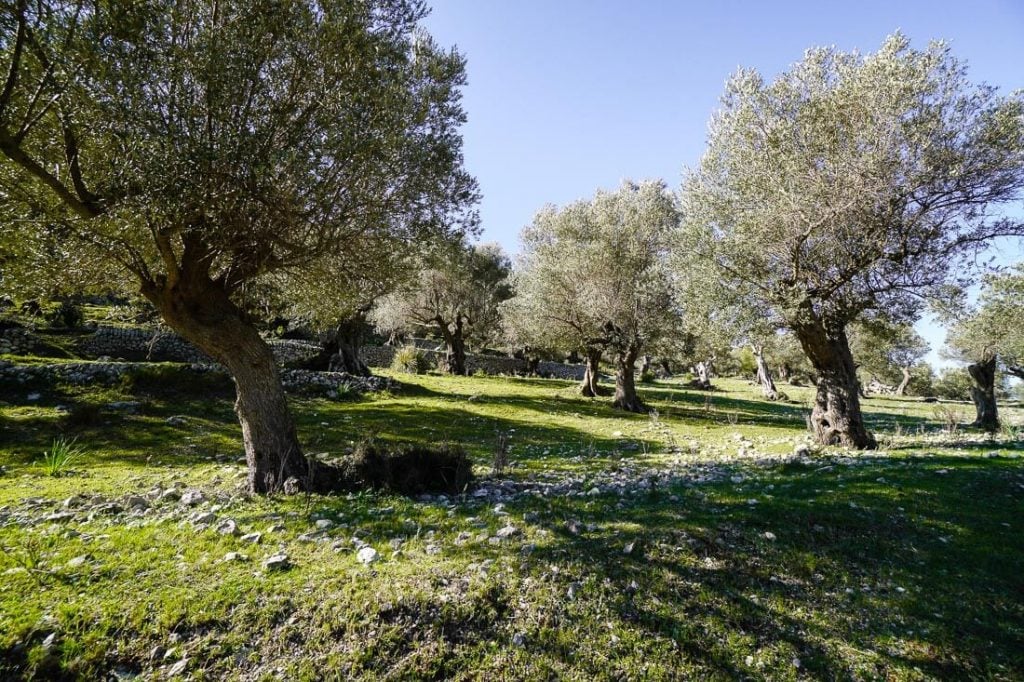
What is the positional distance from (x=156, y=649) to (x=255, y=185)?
6635 mm

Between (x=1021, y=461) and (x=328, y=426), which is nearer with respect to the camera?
(x=1021, y=461)

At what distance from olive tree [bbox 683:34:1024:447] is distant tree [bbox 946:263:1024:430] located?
13.5m

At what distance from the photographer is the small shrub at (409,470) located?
9.24 meters

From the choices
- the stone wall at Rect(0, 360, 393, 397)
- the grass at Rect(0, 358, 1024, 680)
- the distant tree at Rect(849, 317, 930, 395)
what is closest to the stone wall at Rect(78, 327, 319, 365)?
the stone wall at Rect(0, 360, 393, 397)

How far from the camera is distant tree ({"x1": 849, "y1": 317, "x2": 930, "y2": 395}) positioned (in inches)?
742

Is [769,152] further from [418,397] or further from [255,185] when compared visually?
[418,397]

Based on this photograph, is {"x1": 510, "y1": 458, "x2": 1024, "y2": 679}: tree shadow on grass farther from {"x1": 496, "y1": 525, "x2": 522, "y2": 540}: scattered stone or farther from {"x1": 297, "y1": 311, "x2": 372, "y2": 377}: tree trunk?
{"x1": 297, "y1": 311, "x2": 372, "y2": 377}: tree trunk

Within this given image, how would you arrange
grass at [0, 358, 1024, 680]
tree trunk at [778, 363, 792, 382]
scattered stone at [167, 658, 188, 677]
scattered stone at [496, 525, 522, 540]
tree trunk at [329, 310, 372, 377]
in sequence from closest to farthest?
scattered stone at [167, 658, 188, 677]
grass at [0, 358, 1024, 680]
scattered stone at [496, 525, 522, 540]
tree trunk at [329, 310, 372, 377]
tree trunk at [778, 363, 792, 382]

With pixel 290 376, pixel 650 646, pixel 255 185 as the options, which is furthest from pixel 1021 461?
pixel 290 376

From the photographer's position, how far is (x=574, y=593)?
17.2 ft

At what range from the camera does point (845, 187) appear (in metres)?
13.8

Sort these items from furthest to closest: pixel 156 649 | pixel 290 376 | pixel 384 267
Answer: pixel 290 376, pixel 384 267, pixel 156 649

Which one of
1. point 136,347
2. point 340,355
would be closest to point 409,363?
point 340,355

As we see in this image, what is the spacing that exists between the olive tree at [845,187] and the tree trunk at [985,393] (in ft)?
43.0
